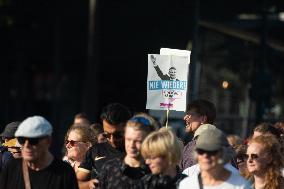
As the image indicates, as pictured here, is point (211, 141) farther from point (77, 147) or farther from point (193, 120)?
point (193, 120)

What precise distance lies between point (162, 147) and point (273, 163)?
159 cm

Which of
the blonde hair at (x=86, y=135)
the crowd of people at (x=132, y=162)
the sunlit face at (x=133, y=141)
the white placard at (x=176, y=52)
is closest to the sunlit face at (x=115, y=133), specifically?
the crowd of people at (x=132, y=162)

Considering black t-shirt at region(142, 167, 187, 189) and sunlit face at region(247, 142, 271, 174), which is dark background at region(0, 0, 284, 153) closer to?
sunlit face at region(247, 142, 271, 174)

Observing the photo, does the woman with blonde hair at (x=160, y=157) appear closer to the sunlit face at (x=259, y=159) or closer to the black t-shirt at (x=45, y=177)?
the black t-shirt at (x=45, y=177)

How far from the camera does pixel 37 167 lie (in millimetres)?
7777

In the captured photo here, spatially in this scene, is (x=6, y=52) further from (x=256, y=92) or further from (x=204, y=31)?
(x=256, y=92)

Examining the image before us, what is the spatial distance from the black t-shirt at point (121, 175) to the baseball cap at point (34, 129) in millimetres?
529

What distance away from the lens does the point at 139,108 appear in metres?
28.4

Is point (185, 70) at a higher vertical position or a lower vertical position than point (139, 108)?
higher

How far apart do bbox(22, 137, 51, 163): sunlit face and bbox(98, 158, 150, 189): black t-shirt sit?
476mm

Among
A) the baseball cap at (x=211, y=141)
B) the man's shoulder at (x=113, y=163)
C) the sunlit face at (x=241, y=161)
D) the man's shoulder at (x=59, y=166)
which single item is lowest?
the sunlit face at (x=241, y=161)

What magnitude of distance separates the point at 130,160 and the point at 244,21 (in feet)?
72.2

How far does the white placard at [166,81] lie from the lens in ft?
35.8

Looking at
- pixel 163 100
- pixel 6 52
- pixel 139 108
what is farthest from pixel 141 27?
pixel 163 100
